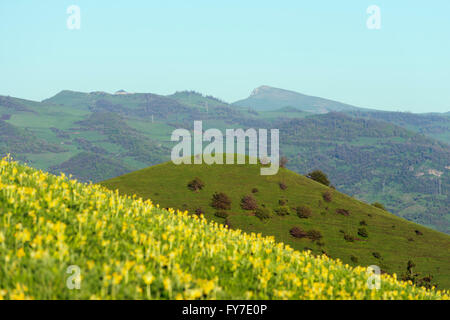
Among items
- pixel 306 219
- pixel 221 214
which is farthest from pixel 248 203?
pixel 306 219

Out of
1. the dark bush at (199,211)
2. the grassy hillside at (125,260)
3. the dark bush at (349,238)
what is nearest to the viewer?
the grassy hillside at (125,260)

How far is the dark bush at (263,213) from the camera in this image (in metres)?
121

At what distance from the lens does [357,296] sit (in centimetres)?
1042

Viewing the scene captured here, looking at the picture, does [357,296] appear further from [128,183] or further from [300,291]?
[128,183]

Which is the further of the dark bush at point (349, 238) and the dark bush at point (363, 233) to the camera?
the dark bush at point (363, 233)

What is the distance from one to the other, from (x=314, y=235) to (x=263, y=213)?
53.0 feet

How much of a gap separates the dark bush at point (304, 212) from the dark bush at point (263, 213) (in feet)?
30.8

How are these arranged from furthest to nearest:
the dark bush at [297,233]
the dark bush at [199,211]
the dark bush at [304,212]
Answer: the dark bush at [304,212]
the dark bush at [199,211]
the dark bush at [297,233]

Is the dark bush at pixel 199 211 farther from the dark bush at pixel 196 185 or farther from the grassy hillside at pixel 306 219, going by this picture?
the dark bush at pixel 196 185

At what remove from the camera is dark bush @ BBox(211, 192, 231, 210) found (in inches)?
4897

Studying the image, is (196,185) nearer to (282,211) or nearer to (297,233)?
(282,211)

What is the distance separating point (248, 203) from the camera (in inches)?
5012

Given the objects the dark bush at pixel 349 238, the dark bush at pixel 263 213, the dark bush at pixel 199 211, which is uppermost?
the dark bush at pixel 199 211

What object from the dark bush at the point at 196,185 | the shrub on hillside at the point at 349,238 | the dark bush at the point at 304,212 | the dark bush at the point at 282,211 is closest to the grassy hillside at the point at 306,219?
the shrub on hillside at the point at 349,238
